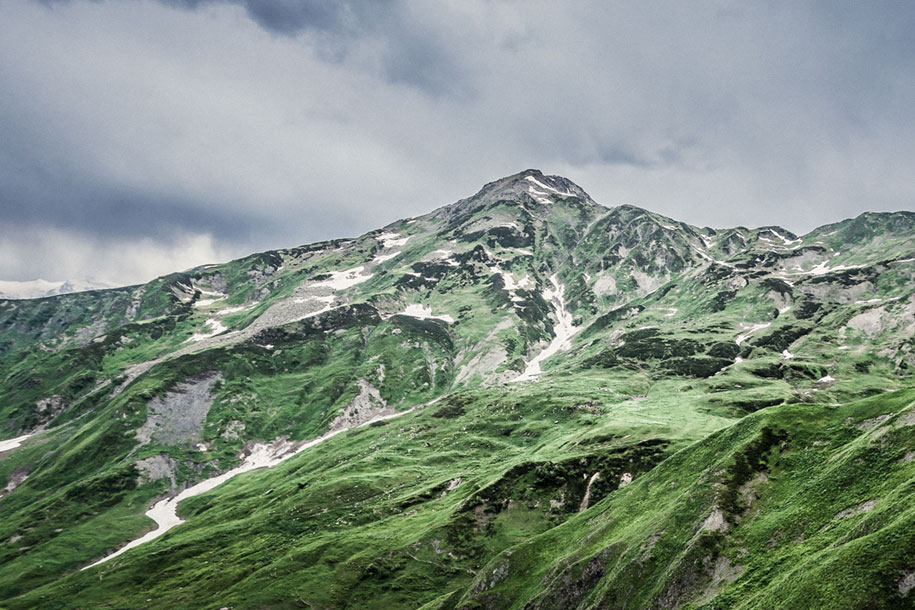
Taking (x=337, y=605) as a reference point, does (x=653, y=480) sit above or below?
above

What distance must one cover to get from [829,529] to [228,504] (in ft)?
584

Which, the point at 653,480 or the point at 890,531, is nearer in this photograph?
the point at 890,531

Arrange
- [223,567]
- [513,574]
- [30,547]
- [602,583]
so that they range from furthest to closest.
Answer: [30,547]
[223,567]
[513,574]
[602,583]

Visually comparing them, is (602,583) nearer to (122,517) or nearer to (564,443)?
(564,443)

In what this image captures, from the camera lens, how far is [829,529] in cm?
2891

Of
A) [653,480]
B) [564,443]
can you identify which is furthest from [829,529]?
[564,443]

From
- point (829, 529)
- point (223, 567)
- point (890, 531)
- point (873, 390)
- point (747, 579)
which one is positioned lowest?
point (873, 390)

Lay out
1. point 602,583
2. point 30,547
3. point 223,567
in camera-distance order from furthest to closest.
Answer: point 30,547 < point 223,567 < point 602,583

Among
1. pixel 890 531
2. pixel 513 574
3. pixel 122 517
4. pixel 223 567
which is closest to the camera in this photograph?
pixel 890 531

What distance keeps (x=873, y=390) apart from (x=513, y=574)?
182m

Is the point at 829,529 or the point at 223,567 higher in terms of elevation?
the point at 829,529

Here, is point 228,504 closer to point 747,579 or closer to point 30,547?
point 30,547

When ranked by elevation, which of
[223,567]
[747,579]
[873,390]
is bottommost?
[873,390]

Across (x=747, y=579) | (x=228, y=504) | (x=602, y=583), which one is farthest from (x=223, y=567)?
(x=747, y=579)
